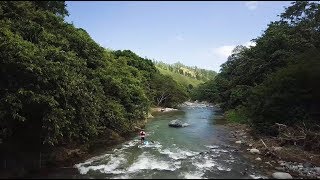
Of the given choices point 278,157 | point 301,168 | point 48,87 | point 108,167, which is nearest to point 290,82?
point 278,157

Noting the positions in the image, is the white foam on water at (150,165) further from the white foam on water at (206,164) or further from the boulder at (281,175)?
the boulder at (281,175)

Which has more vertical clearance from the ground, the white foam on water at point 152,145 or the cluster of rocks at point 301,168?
the white foam on water at point 152,145

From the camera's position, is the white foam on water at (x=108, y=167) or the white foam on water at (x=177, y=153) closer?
the white foam on water at (x=108, y=167)

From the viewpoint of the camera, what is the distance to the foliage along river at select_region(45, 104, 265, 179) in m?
19.9

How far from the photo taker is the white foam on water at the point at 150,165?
69.6ft

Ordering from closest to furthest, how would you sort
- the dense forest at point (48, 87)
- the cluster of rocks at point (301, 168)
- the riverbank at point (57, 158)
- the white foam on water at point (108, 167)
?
1. the riverbank at point (57, 158)
2. the white foam on water at point (108, 167)
3. the cluster of rocks at point (301, 168)
4. the dense forest at point (48, 87)

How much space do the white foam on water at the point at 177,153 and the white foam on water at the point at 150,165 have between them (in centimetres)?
175

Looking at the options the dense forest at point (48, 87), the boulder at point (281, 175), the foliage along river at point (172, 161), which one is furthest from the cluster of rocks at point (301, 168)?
the dense forest at point (48, 87)

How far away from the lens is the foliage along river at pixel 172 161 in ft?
65.3

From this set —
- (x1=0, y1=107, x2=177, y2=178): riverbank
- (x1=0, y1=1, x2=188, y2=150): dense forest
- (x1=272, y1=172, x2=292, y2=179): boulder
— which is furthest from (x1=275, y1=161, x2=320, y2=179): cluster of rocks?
(x1=0, y1=1, x2=188, y2=150): dense forest

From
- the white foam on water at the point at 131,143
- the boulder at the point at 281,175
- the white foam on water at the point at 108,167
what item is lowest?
the boulder at the point at 281,175

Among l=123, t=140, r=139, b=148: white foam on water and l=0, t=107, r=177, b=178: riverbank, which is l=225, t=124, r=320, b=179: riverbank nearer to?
l=123, t=140, r=139, b=148: white foam on water

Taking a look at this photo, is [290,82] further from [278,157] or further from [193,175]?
[193,175]

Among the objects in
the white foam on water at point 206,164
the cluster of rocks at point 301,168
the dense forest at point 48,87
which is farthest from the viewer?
the white foam on water at point 206,164
